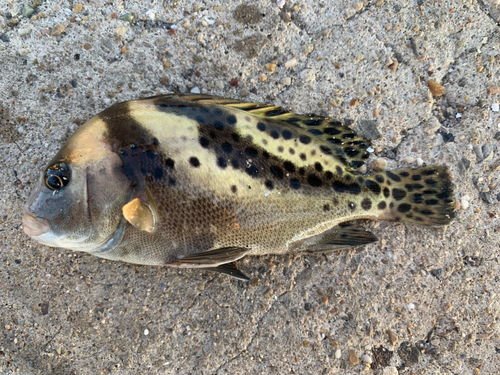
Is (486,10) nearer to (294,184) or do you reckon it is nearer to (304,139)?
(304,139)

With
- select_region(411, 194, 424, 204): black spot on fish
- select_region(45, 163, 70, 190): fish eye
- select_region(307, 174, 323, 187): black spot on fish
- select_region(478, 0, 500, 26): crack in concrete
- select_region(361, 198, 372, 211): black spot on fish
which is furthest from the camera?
select_region(478, 0, 500, 26): crack in concrete

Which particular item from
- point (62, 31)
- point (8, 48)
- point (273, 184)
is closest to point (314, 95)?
point (273, 184)

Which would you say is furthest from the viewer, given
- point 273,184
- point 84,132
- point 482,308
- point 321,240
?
point 482,308

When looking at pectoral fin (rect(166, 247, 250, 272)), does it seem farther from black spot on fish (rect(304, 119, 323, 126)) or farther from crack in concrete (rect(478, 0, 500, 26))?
crack in concrete (rect(478, 0, 500, 26))

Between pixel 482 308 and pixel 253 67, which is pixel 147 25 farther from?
pixel 482 308

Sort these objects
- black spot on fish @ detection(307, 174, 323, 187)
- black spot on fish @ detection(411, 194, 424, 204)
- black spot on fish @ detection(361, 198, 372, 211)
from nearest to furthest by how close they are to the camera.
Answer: black spot on fish @ detection(307, 174, 323, 187) → black spot on fish @ detection(361, 198, 372, 211) → black spot on fish @ detection(411, 194, 424, 204)

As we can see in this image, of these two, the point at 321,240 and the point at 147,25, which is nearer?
the point at 321,240

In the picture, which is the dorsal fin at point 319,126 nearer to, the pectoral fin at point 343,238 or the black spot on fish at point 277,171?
the black spot on fish at point 277,171

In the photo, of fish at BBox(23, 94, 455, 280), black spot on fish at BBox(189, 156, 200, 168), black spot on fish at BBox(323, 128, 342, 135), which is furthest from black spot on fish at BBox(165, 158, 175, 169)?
black spot on fish at BBox(323, 128, 342, 135)
